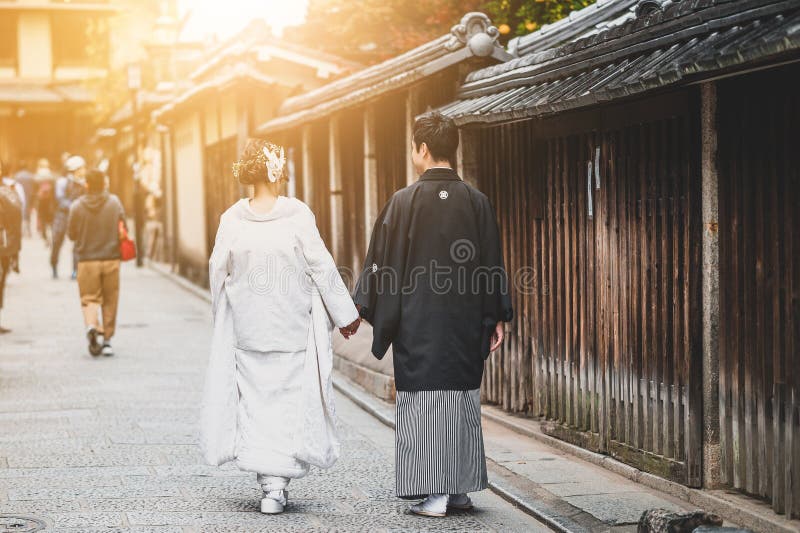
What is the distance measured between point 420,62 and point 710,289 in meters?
4.95

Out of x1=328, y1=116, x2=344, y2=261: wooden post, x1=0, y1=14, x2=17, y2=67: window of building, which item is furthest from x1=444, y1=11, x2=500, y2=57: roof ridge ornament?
x1=0, y1=14, x2=17, y2=67: window of building

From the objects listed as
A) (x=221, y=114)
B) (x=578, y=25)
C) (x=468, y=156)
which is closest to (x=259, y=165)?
(x=468, y=156)

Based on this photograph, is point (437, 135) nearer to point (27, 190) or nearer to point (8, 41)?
point (27, 190)

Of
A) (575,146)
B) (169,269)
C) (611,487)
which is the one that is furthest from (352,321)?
(169,269)

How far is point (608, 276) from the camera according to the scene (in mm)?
7543

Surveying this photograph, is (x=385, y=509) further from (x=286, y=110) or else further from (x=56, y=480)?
(x=286, y=110)

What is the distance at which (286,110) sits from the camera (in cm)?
1767

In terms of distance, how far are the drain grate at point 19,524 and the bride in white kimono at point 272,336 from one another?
1.03 meters

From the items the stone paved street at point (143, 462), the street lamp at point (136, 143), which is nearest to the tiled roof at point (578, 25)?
the stone paved street at point (143, 462)

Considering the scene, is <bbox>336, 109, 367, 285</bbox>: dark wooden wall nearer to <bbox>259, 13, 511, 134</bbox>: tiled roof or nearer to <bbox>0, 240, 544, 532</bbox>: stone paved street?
<bbox>259, 13, 511, 134</bbox>: tiled roof

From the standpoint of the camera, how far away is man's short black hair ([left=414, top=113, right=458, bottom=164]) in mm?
6352

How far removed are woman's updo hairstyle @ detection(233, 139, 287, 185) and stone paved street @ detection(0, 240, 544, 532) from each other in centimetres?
197

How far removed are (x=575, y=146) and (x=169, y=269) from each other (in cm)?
Answer: 2147

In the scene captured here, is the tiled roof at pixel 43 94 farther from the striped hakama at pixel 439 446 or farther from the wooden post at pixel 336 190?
the striped hakama at pixel 439 446
